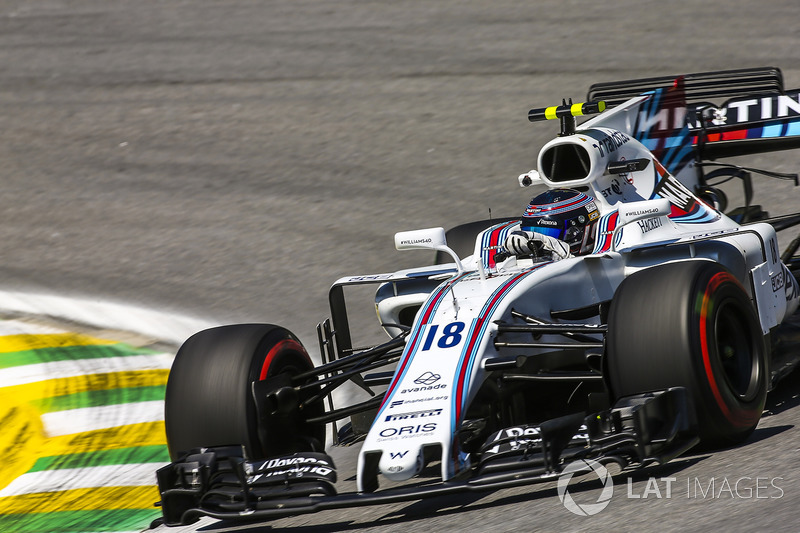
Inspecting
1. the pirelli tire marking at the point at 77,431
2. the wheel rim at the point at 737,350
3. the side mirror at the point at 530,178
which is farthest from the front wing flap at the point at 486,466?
the side mirror at the point at 530,178

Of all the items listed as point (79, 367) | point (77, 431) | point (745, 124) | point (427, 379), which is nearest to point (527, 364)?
point (427, 379)

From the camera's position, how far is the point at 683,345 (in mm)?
5078

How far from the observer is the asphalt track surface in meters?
10.5

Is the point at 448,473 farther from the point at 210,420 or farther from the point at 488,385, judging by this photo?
the point at 210,420

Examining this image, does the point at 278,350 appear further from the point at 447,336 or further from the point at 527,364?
the point at 527,364

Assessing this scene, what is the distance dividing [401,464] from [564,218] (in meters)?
2.13

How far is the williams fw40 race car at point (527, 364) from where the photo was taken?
491 cm

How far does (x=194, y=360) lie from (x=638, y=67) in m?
11.3

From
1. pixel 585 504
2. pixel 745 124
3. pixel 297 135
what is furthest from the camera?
pixel 297 135

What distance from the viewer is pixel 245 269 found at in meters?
10.9

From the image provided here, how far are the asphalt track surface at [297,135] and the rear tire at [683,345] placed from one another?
0.19 meters

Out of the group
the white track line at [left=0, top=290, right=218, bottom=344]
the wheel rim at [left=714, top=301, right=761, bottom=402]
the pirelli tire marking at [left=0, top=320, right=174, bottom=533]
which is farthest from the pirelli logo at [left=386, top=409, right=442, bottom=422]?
the white track line at [left=0, top=290, right=218, bottom=344]

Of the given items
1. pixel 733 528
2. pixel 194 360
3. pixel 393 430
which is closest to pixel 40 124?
pixel 194 360

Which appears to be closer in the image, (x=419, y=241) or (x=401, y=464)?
(x=401, y=464)
